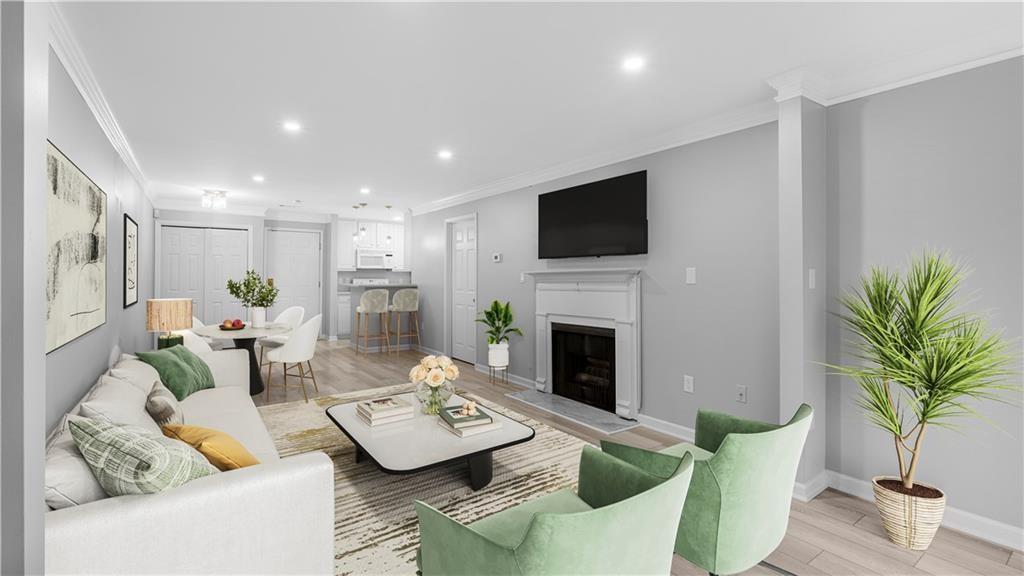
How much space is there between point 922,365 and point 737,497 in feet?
4.73

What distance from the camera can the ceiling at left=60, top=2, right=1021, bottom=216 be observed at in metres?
2.07

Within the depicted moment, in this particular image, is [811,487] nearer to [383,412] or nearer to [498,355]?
[383,412]

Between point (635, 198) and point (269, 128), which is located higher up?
point (269, 128)

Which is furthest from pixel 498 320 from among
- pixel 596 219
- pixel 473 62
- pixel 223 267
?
pixel 223 267

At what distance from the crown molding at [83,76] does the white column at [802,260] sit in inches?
143

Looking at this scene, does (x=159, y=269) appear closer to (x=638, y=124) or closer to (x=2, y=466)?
(x=638, y=124)

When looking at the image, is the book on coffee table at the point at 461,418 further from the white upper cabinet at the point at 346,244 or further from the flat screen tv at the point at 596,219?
the white upper cabinet at the point at 346,244

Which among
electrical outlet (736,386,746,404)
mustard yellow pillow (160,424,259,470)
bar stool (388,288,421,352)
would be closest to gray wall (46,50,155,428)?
mustard yellow pillow (160,424,259,470)

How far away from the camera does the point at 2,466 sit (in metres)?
0.68

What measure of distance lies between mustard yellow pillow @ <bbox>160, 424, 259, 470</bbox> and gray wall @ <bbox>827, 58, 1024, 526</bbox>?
3218 millimetres

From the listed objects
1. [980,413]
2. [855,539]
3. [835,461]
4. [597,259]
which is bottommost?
[855,539]

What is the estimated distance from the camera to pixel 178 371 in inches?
123

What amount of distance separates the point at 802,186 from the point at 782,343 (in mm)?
936

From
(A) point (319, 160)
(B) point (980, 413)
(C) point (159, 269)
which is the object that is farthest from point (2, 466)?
(C) point (159, 269)
